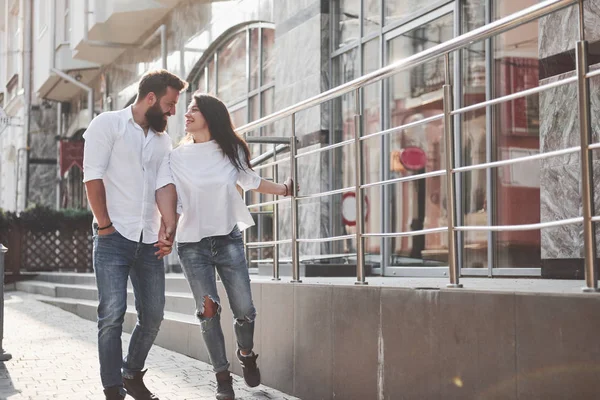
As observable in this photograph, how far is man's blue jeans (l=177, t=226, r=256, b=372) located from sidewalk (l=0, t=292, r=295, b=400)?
0.52 metres

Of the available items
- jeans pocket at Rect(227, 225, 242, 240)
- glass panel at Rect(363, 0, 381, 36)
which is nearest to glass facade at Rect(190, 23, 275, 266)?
glass panel at Rect(363, 0, 381, 36)

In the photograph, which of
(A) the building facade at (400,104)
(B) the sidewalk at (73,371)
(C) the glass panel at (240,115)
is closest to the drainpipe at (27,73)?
(A) the building facade at (400,104)

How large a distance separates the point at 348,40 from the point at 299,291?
181 inches

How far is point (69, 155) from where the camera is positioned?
23.3 m

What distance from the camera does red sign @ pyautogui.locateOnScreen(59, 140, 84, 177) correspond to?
23156mm

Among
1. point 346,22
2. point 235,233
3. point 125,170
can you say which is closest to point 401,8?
point 346,22

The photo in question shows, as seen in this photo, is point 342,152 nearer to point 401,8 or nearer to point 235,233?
point 401,8

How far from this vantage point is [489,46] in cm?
716

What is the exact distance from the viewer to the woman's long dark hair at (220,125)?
5266 mm

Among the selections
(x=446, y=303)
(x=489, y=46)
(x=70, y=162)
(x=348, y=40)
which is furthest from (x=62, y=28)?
(x=446, y=303)

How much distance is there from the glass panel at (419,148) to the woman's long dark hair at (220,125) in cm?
317

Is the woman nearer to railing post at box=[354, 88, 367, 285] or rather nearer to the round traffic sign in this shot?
railing post at box=[354, 88, 367, 285]

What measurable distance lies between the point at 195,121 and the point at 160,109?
267 mm

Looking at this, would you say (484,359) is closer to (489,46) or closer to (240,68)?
(489,46)
